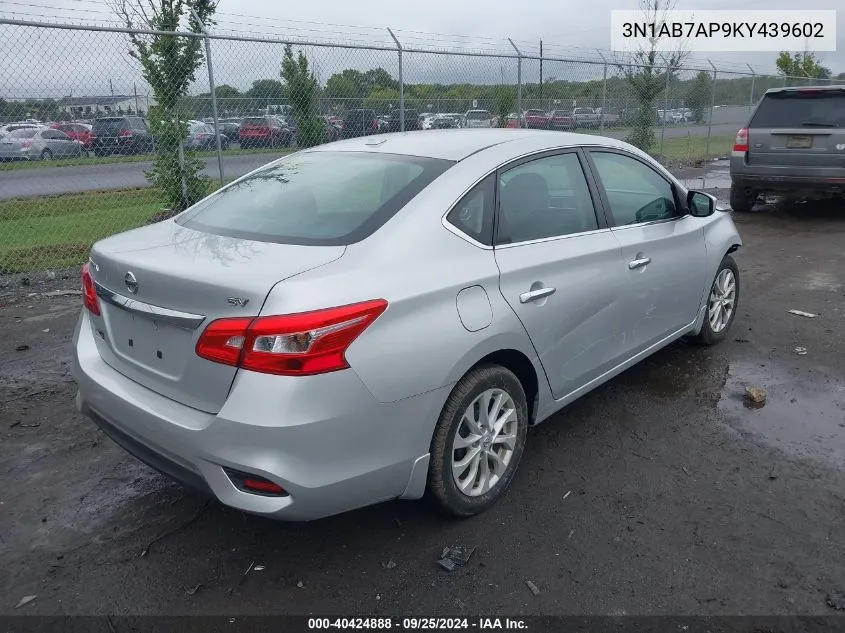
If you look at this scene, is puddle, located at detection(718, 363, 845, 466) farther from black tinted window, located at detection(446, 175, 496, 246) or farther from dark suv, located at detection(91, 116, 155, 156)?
dark suv, located at detection(91, 116, 155, 156)

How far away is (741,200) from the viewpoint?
1094 centimetres

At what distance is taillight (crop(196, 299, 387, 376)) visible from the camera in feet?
7.55

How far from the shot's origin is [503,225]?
3127 millimetres

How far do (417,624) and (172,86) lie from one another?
A: 7480 millimetres

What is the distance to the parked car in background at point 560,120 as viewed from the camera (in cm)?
1329

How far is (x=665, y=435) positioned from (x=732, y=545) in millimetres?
1009

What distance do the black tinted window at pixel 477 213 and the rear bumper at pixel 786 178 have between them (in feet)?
27.2

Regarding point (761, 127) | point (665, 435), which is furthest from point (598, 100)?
point (665, 435)

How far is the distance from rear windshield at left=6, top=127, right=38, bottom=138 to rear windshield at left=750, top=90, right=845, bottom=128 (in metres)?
9.36

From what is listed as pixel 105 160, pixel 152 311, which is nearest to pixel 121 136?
pixel 105 160

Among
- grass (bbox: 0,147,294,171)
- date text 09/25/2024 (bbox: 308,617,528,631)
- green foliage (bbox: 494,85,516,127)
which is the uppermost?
green foliage (bbox: 494,85,516,127)

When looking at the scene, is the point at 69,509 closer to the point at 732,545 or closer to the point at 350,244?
the point at 350,244

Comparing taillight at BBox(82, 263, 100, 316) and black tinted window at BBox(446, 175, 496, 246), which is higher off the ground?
black tinted window at BBox(446, 175, 496, 246)

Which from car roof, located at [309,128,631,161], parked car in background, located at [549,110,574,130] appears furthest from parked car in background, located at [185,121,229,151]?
parked car in background, located at [549,110,574,130]
